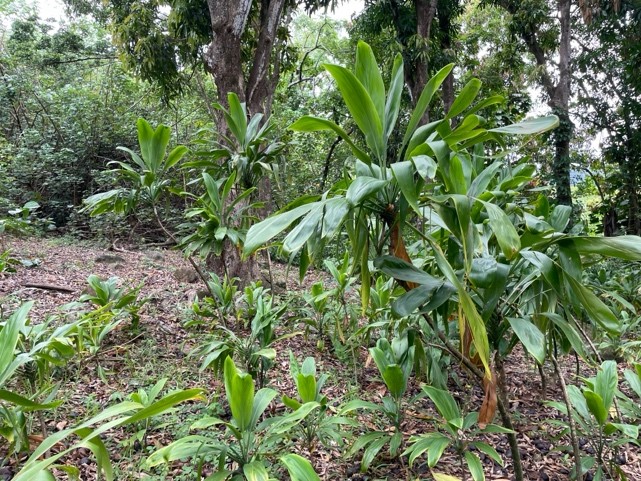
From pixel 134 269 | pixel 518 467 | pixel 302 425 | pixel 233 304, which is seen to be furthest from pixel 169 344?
pixel 134 269

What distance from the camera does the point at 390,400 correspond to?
165 cm

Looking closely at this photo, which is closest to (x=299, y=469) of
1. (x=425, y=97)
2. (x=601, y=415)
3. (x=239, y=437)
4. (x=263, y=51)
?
(x=239, y=437)

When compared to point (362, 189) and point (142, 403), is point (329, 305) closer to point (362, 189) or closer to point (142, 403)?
point (142, 403)

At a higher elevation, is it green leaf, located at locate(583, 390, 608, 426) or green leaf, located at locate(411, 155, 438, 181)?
green leaf, located at locate(411, 155, 438, 181)

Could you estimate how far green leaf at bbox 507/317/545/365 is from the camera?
0.99 metres

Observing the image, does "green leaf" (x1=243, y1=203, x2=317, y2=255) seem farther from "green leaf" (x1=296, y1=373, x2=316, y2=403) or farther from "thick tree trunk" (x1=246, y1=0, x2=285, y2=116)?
"thick tree trunk" (x1=246, y1=0, x2=285, y2=116)

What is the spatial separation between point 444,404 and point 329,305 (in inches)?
66.6

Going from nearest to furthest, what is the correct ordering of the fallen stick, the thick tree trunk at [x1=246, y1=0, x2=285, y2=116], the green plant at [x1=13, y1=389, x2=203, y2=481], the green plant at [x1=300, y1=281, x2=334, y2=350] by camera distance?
1. the green plant at [x1=13, y1=389, x2=203, y2=481]
2. the green plant at [x1=300, y1=281, x2=334, y2=350]
3. the fallen stick
4. the thick tree trunk at [x1=246, y1=0, x2=285, y2=116]

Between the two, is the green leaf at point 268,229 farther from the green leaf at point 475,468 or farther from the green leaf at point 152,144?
the green leaf at point 152,144

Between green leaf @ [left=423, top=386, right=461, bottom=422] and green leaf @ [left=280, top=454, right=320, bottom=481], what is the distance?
45cm

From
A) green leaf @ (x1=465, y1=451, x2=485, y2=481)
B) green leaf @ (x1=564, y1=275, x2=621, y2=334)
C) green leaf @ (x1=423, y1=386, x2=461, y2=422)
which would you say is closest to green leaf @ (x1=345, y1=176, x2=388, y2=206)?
green leaf @ (x1=564, y1=275, x2=621, y2=334)

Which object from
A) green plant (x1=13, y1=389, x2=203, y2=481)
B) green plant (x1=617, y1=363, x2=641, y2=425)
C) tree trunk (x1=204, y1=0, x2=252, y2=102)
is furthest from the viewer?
tree trunk (x1=204, y1=0, x2=252, y2=102)

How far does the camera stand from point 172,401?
840 mm

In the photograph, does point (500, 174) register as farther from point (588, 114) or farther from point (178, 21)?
point (588, 114)
